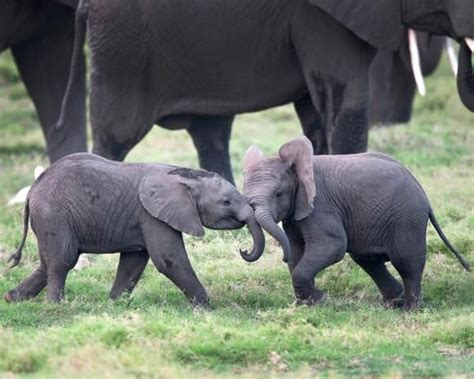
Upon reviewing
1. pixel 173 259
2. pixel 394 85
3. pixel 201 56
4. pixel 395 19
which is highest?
pixel 395 19

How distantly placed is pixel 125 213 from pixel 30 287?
654 millimetres

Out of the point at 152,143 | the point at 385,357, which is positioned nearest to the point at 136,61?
the point at 385,357

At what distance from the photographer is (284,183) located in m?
8.71

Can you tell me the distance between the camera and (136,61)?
10828 millimetres

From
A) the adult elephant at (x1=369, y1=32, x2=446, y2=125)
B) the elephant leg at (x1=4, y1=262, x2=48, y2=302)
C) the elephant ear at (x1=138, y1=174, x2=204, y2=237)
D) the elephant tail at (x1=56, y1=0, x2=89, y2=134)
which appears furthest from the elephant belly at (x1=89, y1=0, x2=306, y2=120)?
the adult elephant at (x1=369, y1=32, x2=446, y2=125)

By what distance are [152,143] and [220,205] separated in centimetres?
679

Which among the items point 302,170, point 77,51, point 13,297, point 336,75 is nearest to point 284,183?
point 302,170

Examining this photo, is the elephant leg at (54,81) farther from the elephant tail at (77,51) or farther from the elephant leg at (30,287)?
the elephant leg at (30,287)

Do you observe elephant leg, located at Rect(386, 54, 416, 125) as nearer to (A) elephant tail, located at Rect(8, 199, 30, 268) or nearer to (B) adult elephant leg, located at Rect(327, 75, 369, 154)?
(B) adult elephant leg, located at Rect(327, 75, 369, 154)

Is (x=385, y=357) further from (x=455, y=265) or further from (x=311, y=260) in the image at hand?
(x=455, y=265)

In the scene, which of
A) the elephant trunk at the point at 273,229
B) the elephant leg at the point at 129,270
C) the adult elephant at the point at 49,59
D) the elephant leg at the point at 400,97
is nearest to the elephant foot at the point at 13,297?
the elephant leg at the point at 129,270

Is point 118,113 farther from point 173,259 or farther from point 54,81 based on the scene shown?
point 173,259

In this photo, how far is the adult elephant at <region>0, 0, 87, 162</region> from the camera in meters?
12.1

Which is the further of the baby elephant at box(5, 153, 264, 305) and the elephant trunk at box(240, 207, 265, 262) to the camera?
the baby elephant at box(5, 153, 264, 305)
